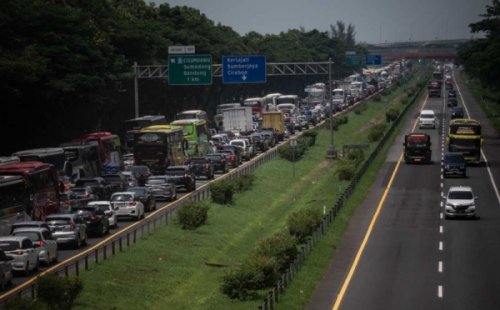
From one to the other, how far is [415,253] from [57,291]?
18.3 meters

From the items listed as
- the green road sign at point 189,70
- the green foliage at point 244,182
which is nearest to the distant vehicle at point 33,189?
the green foliage at point 244,182

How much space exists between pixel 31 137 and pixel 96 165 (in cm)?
1356

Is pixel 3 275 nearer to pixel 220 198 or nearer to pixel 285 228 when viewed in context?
pixel 285 228

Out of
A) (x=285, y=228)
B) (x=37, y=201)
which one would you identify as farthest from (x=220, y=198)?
(x=37, y=201)

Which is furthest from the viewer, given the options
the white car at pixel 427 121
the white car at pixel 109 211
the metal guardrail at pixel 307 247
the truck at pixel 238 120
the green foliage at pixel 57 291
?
the white car at pixel 427 121

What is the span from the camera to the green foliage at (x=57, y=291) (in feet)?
109

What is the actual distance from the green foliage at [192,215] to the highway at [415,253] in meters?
7.70

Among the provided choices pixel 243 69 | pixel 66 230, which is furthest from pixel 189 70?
pixel 66 230

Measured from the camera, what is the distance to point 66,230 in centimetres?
4612

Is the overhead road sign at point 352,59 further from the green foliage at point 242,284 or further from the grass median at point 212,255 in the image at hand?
the green foliage at point 242,284

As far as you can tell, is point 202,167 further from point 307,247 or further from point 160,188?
point 307,247

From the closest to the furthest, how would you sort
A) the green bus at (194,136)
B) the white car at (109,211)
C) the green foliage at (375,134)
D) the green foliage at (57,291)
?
the green foliage at (57,291) < the white car at (109,211) < the green bus at (194,136) < the green foliage at (375,134)

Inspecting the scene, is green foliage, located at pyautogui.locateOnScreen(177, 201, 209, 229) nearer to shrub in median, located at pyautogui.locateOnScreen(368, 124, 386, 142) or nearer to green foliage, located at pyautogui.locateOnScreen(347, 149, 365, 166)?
green foliage, located at pyautogui.locateOnScreen(347, 149, 365, 166)

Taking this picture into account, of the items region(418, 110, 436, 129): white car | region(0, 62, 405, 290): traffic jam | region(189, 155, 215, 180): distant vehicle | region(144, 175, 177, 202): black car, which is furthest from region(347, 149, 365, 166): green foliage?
region(418, 110, 436, 129): white car
